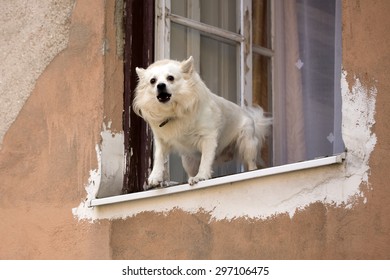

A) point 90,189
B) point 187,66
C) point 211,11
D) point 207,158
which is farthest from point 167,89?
point 211,11

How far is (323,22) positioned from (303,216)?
6.20ft

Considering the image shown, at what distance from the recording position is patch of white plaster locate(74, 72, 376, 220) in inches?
192

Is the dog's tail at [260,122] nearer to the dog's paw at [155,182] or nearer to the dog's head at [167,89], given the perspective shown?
the dog's head at [167,89]

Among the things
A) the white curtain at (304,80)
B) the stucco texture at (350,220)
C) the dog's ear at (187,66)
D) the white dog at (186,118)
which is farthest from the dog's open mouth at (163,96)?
the white curtain at (304,80)

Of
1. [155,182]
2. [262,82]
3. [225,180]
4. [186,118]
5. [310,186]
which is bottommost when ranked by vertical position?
[310,186]

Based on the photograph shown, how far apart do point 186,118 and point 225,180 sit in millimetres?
667

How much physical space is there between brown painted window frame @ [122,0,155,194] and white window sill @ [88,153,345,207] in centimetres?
22

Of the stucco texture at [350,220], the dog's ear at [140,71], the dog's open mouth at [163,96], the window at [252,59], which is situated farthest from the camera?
the window at [252,59]

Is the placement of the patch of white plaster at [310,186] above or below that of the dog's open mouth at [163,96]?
below

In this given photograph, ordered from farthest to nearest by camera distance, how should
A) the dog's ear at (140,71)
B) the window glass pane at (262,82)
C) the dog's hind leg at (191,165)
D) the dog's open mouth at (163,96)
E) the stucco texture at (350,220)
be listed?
the window glass pane at (262,82), the dog's hind leg at (191,165), the dog's ear at (140,71), the dog's open mouth at (163,96), the stucco texture at (350,220)

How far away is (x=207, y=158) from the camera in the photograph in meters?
5.93

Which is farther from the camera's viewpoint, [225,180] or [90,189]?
[90,189]

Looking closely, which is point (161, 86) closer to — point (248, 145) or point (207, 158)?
point (207, 158)

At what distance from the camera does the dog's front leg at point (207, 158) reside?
19.0 ft
